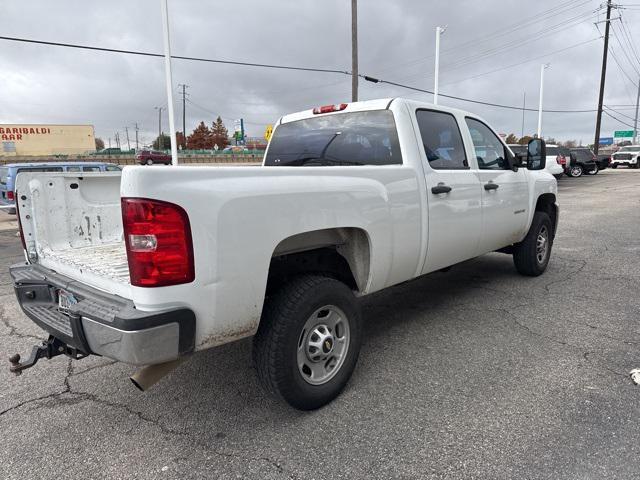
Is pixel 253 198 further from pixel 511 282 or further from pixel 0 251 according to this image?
pixel 0 251

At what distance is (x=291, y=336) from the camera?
2.60 m

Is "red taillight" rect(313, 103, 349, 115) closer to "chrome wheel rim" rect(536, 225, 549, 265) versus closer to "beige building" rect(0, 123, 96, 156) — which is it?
"chrome wheel rim" rect(536, 225, 549, 265)

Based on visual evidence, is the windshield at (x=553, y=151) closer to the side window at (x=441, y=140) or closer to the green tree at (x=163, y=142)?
the side window at (x=441, y=140)

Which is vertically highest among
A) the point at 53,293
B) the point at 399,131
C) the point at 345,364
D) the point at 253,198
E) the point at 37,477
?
the point at 399,131

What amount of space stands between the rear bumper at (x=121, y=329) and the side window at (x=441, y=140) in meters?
2.43

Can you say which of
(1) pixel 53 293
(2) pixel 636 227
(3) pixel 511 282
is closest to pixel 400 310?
(3) pixel 511 282

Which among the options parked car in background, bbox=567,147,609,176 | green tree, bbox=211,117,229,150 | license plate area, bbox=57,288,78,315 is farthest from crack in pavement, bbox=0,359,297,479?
green tree, bbox=211,117,229,150

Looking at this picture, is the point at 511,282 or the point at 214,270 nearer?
the point at 214,270

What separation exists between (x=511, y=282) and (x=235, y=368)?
3.69 metres

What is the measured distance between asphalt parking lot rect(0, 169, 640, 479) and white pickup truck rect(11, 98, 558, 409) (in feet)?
1.15

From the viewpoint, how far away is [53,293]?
8.95ft

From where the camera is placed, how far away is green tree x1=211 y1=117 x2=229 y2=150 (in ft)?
301

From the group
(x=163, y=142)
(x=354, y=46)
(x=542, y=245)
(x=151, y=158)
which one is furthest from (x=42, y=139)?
(x=542, y=245)

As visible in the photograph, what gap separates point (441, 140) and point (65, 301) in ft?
10.2
